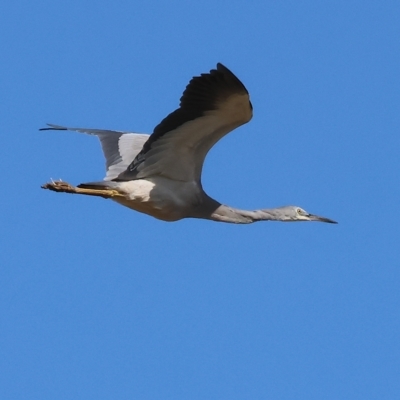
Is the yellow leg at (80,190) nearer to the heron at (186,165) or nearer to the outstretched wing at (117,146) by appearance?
the heron at (186,165)

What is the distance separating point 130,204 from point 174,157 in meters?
0.99

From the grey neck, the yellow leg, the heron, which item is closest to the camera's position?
the heron

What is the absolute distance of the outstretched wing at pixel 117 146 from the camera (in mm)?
16688

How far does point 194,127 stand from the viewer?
14.8m

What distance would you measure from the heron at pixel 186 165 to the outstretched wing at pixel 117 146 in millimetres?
23

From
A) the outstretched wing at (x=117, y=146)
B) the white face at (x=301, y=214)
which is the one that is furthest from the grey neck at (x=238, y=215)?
the outstretched wing at (x=117, y=146)

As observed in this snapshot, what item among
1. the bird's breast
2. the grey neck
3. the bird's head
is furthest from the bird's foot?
the bird's head

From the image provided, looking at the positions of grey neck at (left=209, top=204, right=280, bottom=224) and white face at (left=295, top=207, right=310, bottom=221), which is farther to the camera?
white face at (left=295, top=207, right=310, bottom=221)

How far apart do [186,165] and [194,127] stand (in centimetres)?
101

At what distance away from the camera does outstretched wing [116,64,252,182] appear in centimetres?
1402

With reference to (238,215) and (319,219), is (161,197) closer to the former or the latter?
(238,215)

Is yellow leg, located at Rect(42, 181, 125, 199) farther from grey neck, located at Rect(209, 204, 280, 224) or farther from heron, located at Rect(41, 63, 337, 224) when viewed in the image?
grey neck, located at Rect(209, 204, 280, 224)

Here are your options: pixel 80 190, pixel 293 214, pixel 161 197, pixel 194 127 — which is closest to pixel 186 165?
pixel 161 197

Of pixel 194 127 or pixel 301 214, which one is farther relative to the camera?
pixel 301 214
